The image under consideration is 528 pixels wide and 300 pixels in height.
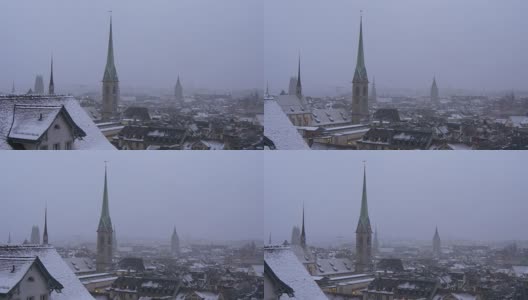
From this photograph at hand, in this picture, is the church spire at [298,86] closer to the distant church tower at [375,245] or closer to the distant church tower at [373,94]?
the distant church tower at [373,94]

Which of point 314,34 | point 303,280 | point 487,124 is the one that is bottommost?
point 303,280

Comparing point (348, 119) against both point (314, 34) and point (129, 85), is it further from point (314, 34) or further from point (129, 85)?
point (129, 85)

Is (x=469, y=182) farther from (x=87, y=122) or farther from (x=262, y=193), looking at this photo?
(x=87, y=122)

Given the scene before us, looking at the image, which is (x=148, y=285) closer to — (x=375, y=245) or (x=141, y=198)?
(x=141, y=198)

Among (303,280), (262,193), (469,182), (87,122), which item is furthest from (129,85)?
(469,182)

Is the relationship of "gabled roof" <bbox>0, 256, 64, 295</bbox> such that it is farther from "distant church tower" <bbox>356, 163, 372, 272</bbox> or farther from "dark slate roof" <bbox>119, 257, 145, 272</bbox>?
"distant church tower" <bbox>356, 163, 372, 272</bbox>

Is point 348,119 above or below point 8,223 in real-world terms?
above
